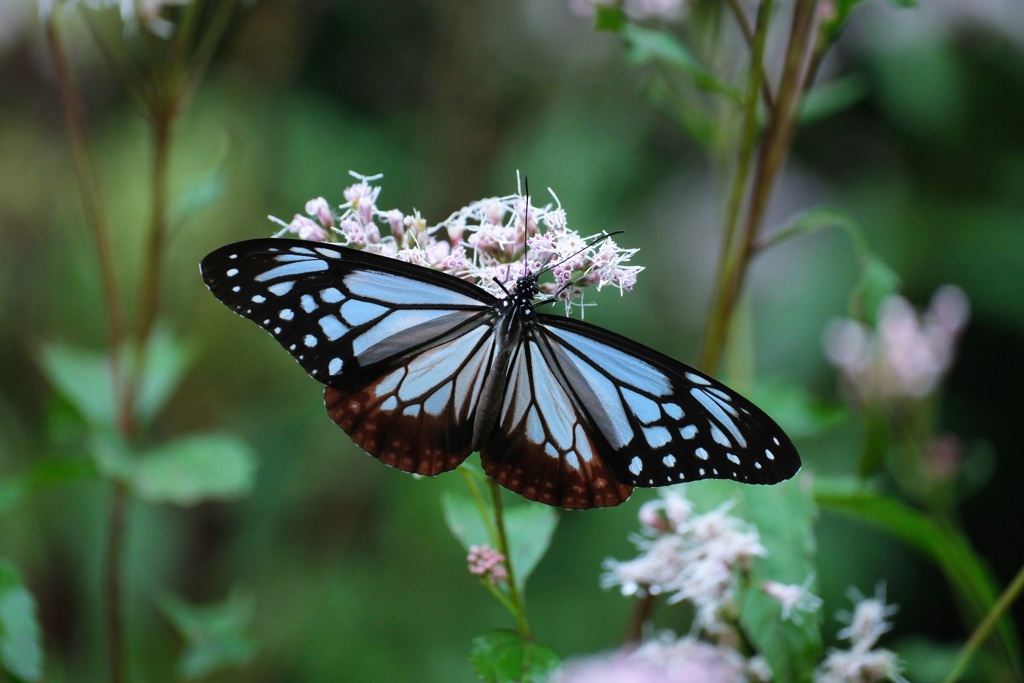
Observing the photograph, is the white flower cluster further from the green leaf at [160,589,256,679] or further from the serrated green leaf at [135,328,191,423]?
the green leaf at [160,589,256,679]

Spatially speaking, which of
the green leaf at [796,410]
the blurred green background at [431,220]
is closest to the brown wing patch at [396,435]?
A: the green leaf at [796,410]

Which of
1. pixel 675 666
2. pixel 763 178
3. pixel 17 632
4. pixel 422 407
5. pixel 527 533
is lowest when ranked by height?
pixel 17 632

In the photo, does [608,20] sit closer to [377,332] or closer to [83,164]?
[377,332]

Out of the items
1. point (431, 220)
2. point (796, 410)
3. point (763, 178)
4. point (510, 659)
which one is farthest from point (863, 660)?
point (431, 220)

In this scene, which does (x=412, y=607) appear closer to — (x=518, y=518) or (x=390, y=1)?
(x=518, y=518)

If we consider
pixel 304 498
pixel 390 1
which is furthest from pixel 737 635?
pixel 390 1

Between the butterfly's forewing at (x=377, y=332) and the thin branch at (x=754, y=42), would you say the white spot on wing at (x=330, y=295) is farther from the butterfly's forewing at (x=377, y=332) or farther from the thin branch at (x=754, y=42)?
the thin branch at (x=754, y=42)

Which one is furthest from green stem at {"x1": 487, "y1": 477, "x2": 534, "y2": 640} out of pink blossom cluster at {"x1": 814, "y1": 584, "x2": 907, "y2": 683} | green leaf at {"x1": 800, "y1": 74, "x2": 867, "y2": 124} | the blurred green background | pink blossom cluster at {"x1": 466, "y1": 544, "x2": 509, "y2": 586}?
the blurred green background
